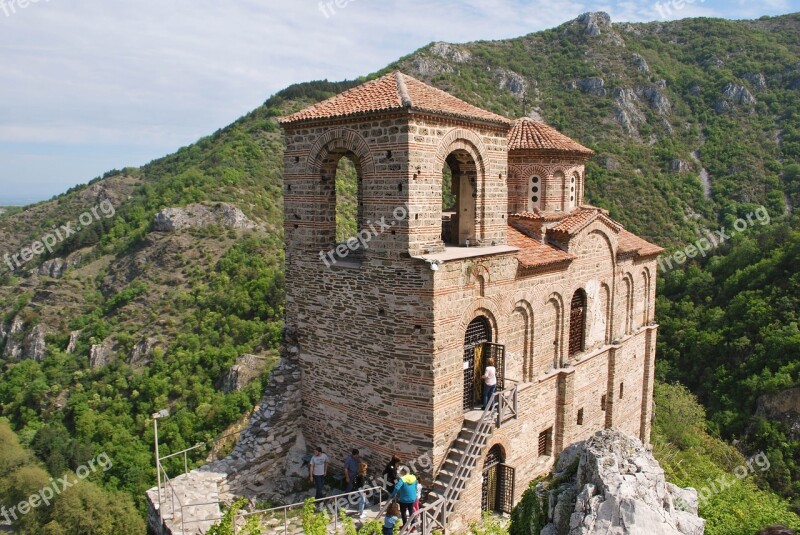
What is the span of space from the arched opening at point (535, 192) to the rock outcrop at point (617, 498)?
397 inches

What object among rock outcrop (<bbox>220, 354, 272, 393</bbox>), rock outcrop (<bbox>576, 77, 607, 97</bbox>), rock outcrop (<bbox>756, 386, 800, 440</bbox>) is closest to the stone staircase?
rock outcrop (<bbox>756, 386, 800, 440</bbox>)

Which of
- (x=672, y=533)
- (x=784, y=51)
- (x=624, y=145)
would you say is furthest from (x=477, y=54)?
(x=672, y=533)

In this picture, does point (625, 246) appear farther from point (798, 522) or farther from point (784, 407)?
point (784, 407)

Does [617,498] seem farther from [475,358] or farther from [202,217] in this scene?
[202,217]

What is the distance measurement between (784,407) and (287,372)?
2715 cm

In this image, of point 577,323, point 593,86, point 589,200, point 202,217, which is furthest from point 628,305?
point 593,86

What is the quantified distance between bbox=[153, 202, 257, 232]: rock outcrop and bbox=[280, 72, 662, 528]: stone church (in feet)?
103

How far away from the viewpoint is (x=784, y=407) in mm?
27969

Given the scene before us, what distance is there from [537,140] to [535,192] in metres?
1.64

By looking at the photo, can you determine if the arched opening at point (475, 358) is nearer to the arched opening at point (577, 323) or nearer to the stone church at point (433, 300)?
the stone church at point (433, 300)

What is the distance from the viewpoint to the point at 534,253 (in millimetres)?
14367

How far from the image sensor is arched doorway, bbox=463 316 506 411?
1249 centimetres

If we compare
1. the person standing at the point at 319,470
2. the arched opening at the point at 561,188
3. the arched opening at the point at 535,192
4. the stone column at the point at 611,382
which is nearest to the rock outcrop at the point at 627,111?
the arched opening at the point at 561,188

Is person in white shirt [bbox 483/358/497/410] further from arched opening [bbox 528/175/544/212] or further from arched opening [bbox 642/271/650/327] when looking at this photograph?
arched opening [bbox 642/271/650/327]
